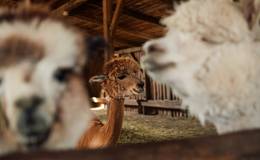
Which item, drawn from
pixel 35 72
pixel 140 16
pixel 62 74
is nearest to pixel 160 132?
pixel 140 16

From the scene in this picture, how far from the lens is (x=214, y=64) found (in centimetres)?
147

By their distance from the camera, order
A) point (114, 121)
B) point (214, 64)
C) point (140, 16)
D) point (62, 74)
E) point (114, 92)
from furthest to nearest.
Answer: point (140, 16), point (114, 92), point (114, 121), point (214, 64), point (62, 74)

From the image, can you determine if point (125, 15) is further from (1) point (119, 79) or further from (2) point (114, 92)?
(2) point (114, 92)

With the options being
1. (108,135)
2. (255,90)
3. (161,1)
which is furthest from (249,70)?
(161,1)

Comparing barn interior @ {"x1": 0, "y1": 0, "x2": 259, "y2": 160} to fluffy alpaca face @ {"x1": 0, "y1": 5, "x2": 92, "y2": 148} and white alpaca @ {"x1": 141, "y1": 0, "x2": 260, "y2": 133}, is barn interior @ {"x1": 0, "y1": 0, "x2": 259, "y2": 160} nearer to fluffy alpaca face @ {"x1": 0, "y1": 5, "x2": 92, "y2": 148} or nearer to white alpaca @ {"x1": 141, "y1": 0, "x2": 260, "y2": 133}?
white alpaca @ {"x1": 141, "y1": 0, "x2": 260, "y2": 133}

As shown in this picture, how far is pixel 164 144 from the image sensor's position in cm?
85

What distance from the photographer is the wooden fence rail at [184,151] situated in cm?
77

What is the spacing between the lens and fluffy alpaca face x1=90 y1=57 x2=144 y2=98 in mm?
3838

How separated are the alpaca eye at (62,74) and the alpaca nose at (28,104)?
15 cm

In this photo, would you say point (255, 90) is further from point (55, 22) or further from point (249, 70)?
point (55, 22)

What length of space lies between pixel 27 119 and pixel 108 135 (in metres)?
2.49

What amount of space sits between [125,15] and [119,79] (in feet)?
15.9

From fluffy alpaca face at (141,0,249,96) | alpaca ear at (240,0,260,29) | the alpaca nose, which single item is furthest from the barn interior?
the alpaca nose

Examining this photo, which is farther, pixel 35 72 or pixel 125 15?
pixel 125 15
